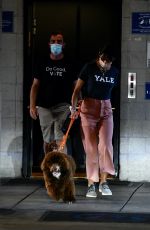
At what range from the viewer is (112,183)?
1012 cm

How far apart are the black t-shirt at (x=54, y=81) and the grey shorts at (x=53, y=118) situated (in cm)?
7

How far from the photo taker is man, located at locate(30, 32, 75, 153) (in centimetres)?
945

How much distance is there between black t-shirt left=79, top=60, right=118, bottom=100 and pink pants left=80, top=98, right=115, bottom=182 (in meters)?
0.09

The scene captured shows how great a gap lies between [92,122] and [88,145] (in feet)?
1.01

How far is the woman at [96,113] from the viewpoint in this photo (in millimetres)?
8906

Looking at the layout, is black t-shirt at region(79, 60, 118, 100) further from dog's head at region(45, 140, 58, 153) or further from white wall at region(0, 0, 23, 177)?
white wall at region(0, 0, 23, 177)

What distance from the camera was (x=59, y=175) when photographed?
8375 mm

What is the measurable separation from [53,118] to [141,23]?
1.93 m

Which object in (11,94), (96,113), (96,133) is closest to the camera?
(96,113)

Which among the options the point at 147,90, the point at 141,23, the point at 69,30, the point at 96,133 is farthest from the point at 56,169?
the point at 141,23

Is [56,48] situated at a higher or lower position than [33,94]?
higher

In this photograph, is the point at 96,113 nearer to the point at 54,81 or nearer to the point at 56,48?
the point at 54,81

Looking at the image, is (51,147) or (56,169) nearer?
(56,169)

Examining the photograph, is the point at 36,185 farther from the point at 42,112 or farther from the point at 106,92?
the point at 106,92
